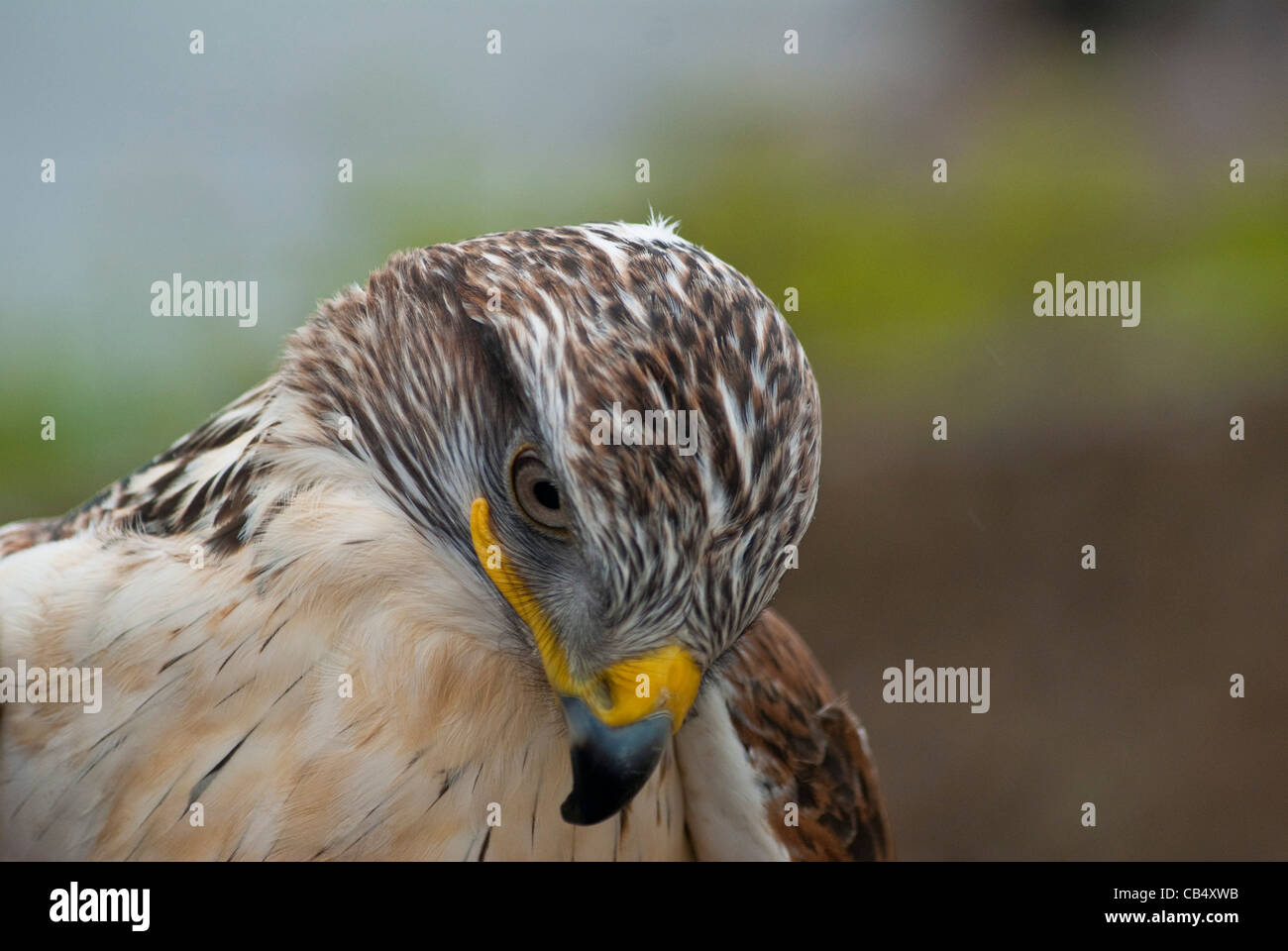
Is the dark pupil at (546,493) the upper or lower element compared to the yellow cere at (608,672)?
upper

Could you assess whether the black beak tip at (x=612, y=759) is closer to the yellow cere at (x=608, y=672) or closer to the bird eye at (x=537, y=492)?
the yellow cere at (x=608, y=672)

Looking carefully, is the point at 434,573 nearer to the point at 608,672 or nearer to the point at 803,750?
the point at 608,672

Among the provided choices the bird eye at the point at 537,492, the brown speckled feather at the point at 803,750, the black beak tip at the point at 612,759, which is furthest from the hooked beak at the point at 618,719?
the brown speckled feather at the point at 803,750

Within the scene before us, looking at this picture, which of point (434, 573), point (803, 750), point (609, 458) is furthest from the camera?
point (803, 750)

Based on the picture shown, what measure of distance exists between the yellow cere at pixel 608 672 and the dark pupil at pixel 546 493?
0.07 metres

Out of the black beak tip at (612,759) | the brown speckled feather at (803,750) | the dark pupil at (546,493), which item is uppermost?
the dark pupil at (546,493)

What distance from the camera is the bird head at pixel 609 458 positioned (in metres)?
1.00

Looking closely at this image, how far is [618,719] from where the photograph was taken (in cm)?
Answer: 101

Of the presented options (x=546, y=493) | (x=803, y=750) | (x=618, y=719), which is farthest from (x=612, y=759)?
(x=803, y=750)

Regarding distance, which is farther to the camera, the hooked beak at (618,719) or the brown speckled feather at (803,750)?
the brown speckled feather at (803,750)

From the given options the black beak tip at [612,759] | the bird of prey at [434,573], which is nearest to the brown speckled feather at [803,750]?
the bird of prey at [434,573]

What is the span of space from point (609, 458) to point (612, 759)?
0.29m

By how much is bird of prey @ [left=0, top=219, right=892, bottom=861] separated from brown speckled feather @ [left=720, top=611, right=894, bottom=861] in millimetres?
390
